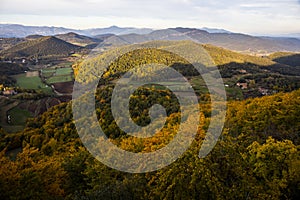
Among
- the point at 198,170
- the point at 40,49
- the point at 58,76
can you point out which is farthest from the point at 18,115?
the point at 40,49

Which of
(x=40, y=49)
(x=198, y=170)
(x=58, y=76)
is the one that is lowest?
(x=58, y=76)

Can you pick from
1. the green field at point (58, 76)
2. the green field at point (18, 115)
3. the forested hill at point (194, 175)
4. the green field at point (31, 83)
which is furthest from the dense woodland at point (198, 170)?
the green field at point (58, 76)

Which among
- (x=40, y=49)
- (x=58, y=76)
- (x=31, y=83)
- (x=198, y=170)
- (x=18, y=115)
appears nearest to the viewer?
(x=198, y=170)

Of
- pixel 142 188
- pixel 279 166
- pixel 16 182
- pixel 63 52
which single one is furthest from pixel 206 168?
pixel 63 52

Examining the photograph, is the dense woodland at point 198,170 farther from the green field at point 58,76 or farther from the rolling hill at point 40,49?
the rolling hill at point 40,49

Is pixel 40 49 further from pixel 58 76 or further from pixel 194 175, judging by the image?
pixel 194 175

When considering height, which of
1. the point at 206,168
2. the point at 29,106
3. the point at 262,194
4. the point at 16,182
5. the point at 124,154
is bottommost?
the point at 29,106

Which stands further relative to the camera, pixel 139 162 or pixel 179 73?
pixel 179 73

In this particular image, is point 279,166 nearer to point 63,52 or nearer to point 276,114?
point 276,114
